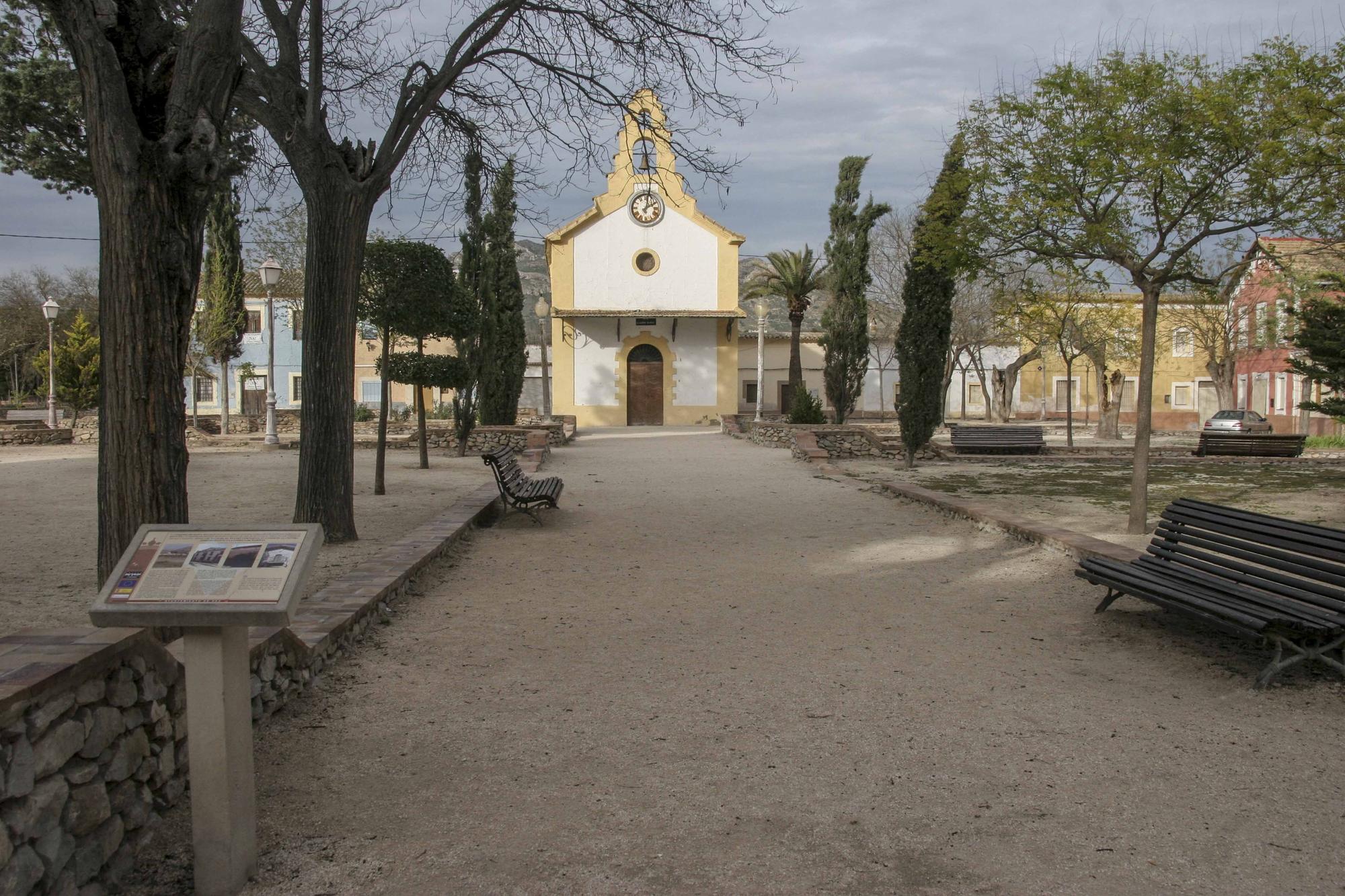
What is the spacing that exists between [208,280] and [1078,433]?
29.5m

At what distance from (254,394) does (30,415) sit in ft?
31.7

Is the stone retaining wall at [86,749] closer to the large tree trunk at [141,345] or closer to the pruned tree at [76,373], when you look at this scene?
the large tree trunk at [141,345]

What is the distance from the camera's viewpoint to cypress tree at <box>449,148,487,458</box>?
15.6 m

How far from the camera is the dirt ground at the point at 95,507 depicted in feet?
19.7

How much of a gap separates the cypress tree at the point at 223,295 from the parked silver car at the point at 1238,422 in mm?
29727

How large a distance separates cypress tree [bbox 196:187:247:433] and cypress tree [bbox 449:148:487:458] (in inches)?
365

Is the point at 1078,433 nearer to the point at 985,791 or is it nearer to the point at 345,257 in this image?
the point at 345,257

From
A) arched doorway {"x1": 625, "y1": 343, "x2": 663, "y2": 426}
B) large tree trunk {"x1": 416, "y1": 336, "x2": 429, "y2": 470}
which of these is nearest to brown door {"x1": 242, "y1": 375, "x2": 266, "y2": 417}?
arched doorway {"x1": 625, "y1": 343, "x2": 663, "y2": 426}

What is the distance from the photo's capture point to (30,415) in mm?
36344


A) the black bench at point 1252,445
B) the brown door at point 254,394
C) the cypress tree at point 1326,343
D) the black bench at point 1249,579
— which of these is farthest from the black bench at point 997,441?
the brown door at point 254,394

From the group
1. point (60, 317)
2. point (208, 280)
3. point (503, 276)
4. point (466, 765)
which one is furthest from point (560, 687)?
point (60, 317)

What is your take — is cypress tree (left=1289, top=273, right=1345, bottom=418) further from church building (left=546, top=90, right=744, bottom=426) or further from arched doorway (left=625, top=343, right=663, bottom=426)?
arched doorway (left=625, top=343, right=663, bottom=426)

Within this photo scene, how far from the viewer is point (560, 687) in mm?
4629

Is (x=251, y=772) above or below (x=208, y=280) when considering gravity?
below
